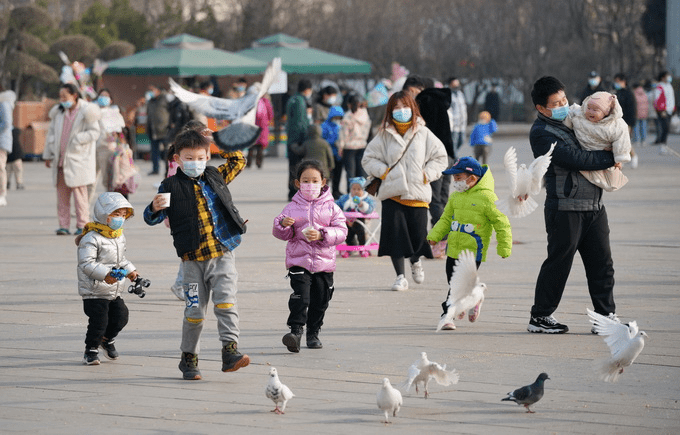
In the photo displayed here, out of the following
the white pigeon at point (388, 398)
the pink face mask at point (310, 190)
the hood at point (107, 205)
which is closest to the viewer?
the white pigeon at point (388, 398)

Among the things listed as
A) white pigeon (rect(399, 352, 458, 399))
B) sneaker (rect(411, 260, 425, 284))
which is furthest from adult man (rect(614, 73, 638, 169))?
white pigeon (rect(399, 352, 458, 399))

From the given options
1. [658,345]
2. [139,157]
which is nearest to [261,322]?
[658,345]

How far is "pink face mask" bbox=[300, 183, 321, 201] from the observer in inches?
302

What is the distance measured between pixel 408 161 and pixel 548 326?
221 cm

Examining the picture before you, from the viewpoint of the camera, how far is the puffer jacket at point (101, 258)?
23.3 ft

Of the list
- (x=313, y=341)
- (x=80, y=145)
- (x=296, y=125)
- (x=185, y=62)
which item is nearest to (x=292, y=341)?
(x=313, y=341)

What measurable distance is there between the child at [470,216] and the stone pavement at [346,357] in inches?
22.1

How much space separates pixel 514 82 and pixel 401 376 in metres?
45.5

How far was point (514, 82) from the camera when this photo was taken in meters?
51.3

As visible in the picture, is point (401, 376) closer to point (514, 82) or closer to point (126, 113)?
point (126, 113)

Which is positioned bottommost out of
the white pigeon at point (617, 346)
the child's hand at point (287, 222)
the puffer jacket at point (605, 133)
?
the white pigeon at point (617, 346)

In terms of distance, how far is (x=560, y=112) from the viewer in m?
8.05

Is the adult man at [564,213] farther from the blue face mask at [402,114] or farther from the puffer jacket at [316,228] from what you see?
the blue face mask at [402,114]

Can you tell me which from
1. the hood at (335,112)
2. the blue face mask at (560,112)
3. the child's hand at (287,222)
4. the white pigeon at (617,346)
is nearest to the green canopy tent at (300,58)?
the hood at (335,112)
